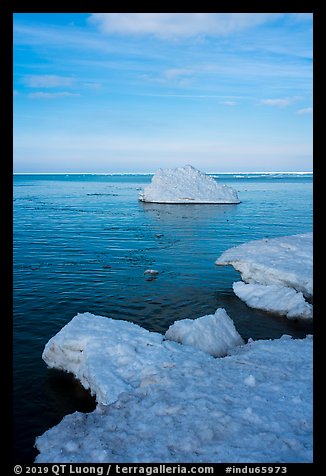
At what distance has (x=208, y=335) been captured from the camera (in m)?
10.8

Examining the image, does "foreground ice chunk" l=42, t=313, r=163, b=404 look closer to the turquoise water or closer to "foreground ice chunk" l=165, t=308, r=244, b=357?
the turquoise water

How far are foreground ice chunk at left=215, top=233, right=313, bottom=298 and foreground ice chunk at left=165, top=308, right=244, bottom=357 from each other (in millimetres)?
5444

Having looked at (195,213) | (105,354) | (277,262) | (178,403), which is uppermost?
(195,213)

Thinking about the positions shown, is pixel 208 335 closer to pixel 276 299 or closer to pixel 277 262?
pixel 276 299

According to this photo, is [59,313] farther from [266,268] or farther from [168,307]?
[266,268]

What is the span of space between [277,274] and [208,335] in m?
6.80

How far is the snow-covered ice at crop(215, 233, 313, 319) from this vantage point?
14703mm

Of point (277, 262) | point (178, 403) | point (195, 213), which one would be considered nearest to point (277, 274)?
point (277, 262)

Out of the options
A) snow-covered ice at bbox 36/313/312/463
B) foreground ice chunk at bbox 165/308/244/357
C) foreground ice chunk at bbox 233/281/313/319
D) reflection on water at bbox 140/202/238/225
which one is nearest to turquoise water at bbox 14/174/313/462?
foreground ice chunk at bbox 233/281/313/319

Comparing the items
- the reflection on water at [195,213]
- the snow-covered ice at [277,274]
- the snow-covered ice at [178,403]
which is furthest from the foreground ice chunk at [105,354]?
the reflection on water at [195,213]

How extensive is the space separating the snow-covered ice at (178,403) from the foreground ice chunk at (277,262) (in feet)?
18.7

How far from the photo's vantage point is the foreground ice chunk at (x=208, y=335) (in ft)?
34.6
